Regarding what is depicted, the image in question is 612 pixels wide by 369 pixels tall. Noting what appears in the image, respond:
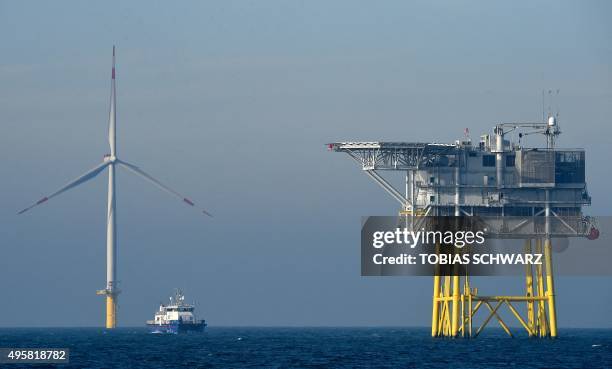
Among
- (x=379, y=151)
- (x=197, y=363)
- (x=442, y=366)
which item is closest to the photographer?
(x=442, y=366)

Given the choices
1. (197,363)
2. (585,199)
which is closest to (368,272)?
(197,363)

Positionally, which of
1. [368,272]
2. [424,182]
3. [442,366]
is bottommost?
[442,366]

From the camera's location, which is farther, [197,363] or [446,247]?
[446,247]

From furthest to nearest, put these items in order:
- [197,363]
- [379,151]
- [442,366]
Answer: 1. [379,151]
2. [197,363]
3. [442,366]

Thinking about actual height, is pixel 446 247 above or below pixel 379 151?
below

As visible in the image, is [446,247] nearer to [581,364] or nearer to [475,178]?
[475,178]
